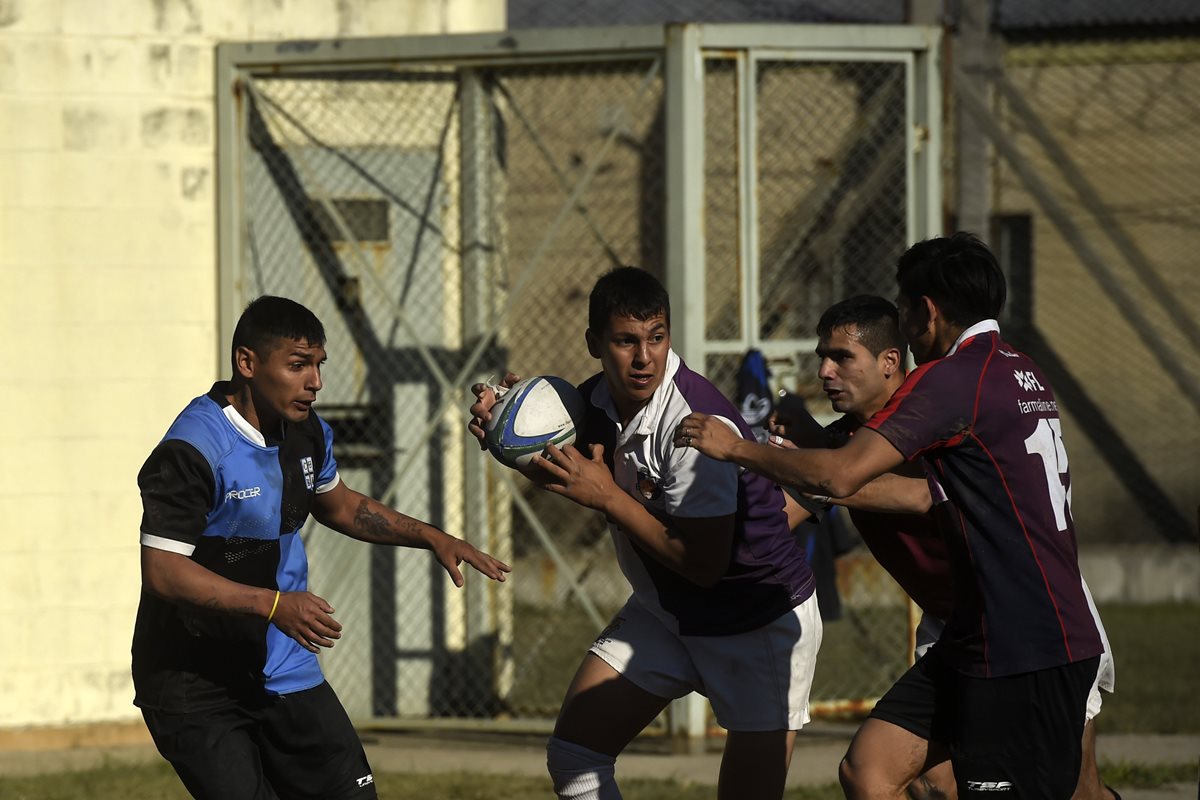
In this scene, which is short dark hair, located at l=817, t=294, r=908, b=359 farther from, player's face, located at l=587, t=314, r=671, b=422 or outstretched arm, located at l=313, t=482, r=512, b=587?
outstretched arm, located at l=313, t=482, r=512, b=587

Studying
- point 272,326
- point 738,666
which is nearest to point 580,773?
point 738,666

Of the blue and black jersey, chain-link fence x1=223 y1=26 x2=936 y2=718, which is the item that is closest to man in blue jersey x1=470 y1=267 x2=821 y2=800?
the blue and black jersey

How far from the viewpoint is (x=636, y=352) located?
4.93m

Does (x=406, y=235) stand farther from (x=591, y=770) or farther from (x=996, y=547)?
(x=996, y=547)

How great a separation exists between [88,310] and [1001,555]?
18.4 ft

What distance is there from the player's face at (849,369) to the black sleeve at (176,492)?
79.2 inches

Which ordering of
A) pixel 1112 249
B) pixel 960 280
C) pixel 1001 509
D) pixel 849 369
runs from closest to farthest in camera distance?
pixel 1001 509
pixel 960 280
pixel 849 369
pixel 1112 249

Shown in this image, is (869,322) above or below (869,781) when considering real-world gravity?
above

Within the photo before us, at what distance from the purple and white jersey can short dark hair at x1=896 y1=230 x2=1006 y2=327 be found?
71 cm

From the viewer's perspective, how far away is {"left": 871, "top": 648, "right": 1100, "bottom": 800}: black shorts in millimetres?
4410

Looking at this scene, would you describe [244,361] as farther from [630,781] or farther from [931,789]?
[630,781]

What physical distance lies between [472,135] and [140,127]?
5.85ft

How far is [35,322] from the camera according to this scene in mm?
8461

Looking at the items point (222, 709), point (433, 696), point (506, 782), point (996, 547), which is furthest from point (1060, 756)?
point (433, 696)
